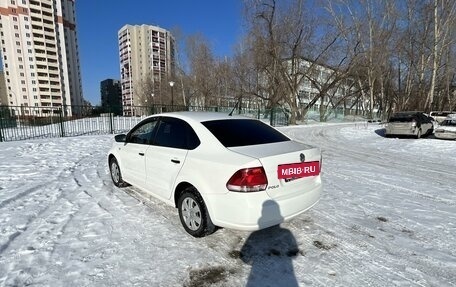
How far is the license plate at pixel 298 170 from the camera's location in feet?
10.1

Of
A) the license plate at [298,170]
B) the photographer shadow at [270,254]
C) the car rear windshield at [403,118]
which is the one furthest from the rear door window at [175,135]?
the car rear windshield at [403,118]

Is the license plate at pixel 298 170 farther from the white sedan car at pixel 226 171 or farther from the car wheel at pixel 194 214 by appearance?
the car wheel at pixel 194 214

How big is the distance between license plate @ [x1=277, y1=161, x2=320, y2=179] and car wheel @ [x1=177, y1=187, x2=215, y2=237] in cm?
104

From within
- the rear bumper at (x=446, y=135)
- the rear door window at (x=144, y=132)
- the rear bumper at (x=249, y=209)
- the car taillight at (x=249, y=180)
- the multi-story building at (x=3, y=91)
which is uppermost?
the multi-story building at (x=3, y=91)

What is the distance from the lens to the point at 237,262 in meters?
3.00

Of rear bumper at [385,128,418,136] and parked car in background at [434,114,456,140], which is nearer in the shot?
parked car in background at [434,114,456,140]

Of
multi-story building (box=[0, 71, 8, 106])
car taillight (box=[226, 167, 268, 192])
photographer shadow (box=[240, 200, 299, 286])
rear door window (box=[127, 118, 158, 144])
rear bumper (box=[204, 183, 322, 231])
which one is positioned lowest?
photographer shadow (box=[240, 200, 299, 286])

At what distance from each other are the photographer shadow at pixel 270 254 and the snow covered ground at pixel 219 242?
1 centimetres

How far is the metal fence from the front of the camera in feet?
46.0

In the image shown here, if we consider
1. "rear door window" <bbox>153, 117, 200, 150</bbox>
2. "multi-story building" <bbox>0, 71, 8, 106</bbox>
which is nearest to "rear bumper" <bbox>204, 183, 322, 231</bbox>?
"rear door window" <bbox>153, 117, 200, 150</bbox>

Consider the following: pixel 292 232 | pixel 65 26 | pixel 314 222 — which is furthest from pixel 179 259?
pixel 65 26

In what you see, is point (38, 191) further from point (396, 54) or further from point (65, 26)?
point (65, 26)

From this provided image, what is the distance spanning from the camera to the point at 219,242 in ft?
11.2

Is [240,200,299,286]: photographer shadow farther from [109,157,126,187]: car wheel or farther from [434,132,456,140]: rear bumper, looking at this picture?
[434,132,456,140]: rear bumper
